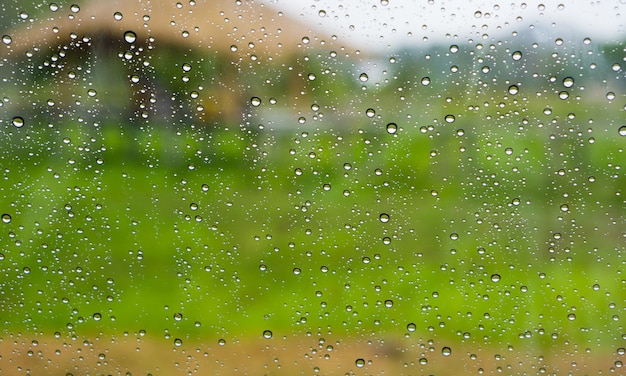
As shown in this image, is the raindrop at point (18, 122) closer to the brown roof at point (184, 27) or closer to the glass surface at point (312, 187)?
the glass surface at point (312, 187)

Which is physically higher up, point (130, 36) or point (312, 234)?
point (130, 36)

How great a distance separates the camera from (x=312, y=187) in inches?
36.0

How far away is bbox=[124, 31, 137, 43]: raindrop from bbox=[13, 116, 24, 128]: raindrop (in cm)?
24

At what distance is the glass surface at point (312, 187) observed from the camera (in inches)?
34.1

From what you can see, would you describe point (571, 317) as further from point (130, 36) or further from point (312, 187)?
point (130, 36)

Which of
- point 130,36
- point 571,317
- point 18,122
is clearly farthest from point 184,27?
point 571,317

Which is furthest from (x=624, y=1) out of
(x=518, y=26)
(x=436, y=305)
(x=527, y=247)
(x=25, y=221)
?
(x=25, y=221)

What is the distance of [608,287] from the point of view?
91cm

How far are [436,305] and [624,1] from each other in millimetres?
613

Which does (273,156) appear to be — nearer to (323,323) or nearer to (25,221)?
(323,323)

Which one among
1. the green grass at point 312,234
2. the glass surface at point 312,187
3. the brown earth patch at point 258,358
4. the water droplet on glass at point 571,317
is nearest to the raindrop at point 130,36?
the glass surface at point 312,187

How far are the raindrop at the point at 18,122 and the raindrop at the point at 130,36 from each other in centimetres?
24

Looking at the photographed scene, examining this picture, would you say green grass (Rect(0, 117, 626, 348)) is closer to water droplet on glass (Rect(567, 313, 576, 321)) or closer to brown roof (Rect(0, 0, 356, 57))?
water droplet on glass (Rect(567, 313, 576, 321))

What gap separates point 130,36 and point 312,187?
414 mm
